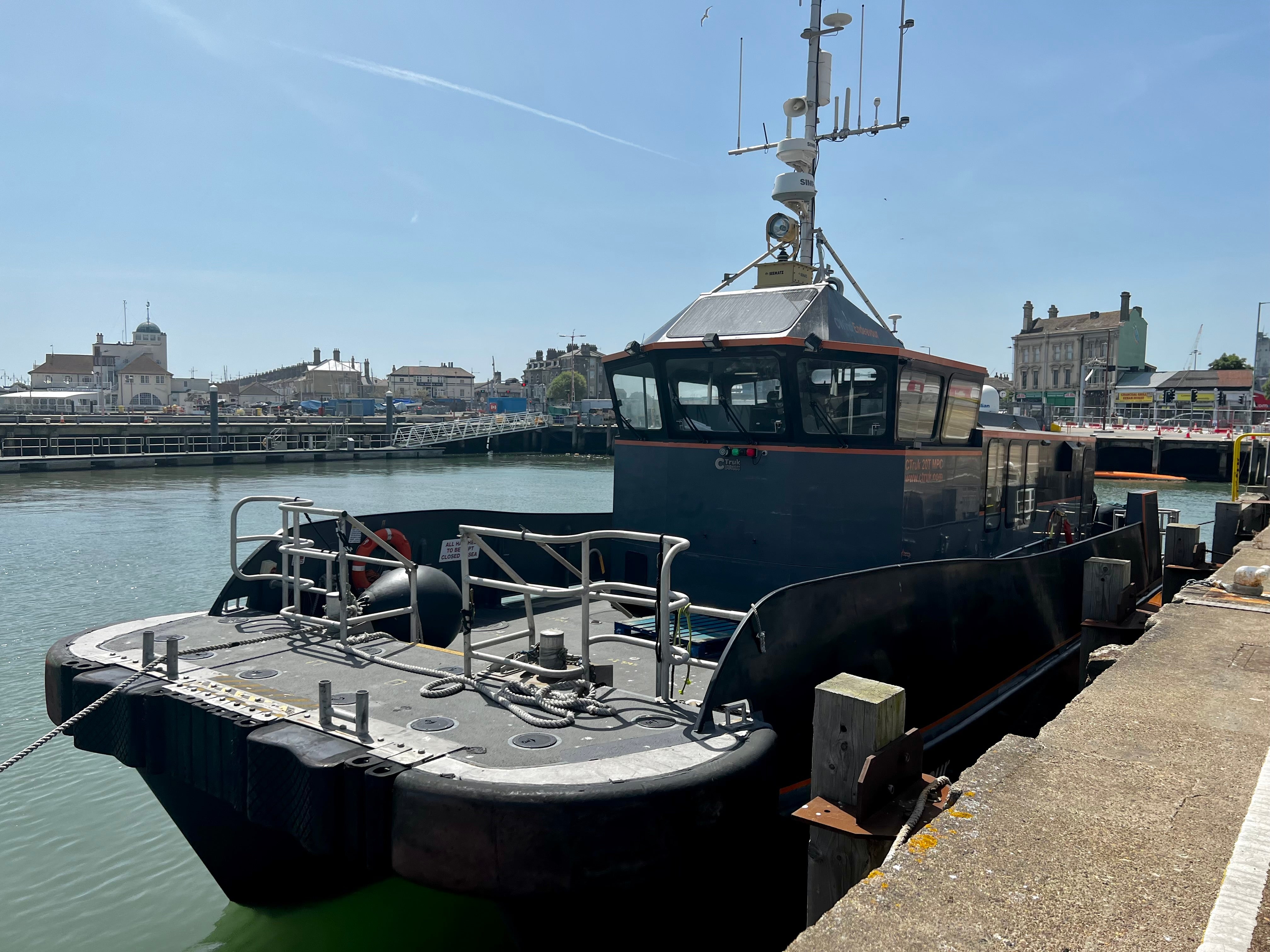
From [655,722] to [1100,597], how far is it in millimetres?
6360

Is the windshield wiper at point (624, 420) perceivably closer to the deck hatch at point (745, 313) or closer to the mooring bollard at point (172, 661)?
the deck hatch at point (745, 313)

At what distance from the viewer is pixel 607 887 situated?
379 centimetres

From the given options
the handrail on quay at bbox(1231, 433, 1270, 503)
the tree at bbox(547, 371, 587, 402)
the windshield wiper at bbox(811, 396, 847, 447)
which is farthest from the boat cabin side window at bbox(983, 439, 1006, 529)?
the tree at bbox(547, 371, 587, 402)

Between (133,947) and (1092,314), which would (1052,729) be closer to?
(133,947)

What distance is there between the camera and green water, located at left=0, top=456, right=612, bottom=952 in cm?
595

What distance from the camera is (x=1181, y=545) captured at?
12062 mm

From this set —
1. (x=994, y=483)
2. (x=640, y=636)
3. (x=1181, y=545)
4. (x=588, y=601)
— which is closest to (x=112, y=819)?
(x=640, y=636)

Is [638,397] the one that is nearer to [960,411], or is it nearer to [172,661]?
[960,411]

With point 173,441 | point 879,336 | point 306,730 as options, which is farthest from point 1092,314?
point 306,730

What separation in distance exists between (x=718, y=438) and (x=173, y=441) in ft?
164

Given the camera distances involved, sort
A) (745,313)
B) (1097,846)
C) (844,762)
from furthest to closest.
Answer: (745,313)
(844,762)
(1097,846)

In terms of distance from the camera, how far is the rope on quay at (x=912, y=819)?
3.10 metres

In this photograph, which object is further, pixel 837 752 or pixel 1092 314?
pixel 1092 314

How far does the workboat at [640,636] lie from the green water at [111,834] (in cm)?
37
